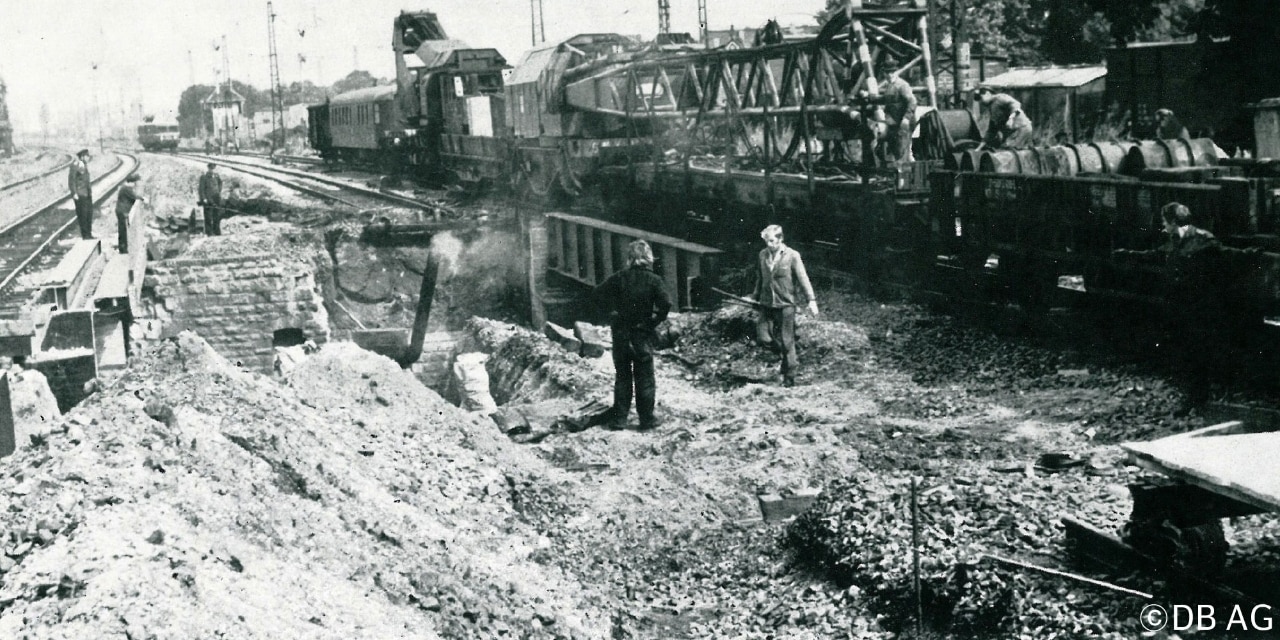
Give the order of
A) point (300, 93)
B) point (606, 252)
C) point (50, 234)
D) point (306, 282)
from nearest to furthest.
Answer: point (306, 282), point (606, 252), point (50, 234), point (300, 93)

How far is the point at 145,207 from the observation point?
1116 inches

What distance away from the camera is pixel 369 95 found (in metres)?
40.7

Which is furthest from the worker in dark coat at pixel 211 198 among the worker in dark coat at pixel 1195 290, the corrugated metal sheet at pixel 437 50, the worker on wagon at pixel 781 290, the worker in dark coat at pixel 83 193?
the worker in dark coat at pixel 1195 290

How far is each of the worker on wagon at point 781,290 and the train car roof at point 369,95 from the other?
27.6 metres

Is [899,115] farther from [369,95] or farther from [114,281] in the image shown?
[369,95]

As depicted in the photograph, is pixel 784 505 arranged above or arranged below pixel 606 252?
below

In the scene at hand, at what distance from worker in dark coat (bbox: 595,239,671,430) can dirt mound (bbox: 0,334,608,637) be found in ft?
4.47

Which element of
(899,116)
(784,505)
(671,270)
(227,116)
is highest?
(227,116)

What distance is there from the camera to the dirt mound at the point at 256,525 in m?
4.74

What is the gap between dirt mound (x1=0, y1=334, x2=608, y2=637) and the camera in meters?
4.74

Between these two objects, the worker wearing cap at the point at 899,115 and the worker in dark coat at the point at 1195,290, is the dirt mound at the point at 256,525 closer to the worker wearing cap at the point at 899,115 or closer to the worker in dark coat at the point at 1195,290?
the worker in dark coat at the point at 1195,290

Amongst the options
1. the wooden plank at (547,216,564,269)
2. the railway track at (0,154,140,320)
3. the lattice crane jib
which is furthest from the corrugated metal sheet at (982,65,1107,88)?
the railway track at (0,154,140,320)

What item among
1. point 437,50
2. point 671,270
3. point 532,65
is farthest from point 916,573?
point 437,50

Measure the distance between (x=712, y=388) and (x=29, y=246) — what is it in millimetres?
17956
